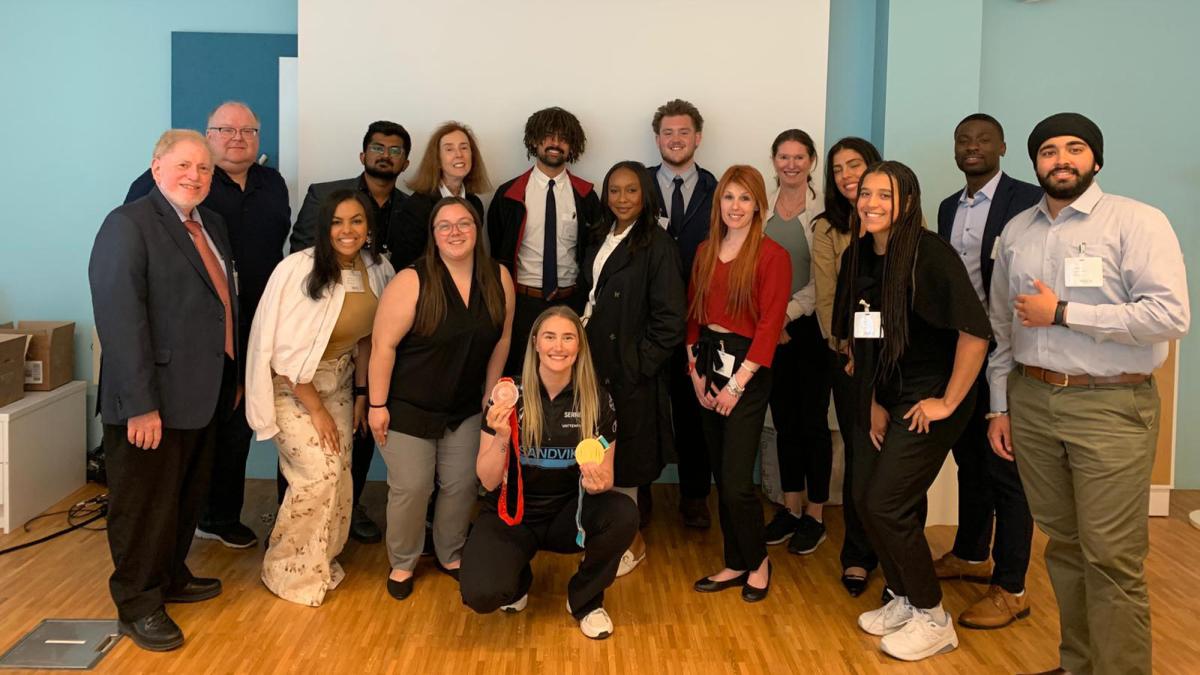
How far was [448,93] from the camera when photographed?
4.57 m

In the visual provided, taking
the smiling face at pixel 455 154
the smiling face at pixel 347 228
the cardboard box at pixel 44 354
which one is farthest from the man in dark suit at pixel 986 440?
the cardboard box at pixel 44 354

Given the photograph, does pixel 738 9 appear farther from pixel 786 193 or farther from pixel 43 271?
pixel 43 271

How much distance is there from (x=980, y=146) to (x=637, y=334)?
148cm

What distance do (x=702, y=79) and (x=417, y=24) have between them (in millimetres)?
1435

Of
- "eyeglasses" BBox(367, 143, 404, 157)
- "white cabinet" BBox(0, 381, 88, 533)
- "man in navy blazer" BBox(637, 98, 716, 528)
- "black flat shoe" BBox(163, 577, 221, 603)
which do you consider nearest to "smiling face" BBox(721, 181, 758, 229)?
"man in navy blazer" BBox(637, 98, 716, 528)

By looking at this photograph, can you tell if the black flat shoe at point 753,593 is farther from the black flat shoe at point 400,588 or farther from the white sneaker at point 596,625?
the black flat shoe at point 400,588

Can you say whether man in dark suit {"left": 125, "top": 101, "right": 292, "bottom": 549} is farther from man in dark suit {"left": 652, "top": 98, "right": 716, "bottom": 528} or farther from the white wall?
man in dark suit {"left": 652, "top": 98, "right": 716, "bottom": 528}

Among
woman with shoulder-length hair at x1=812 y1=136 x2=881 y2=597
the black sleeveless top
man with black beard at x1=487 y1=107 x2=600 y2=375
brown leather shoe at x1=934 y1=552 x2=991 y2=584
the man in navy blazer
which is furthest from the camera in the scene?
the man in navy blazer

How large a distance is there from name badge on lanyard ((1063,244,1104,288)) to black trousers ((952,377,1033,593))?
2.38 feet

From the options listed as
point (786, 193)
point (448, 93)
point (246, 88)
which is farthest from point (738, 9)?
point (246, 88)

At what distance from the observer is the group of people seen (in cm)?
264

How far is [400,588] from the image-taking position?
139 inches

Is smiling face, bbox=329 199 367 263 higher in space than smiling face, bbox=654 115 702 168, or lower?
lower

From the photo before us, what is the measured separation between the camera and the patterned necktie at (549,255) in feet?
13.5
